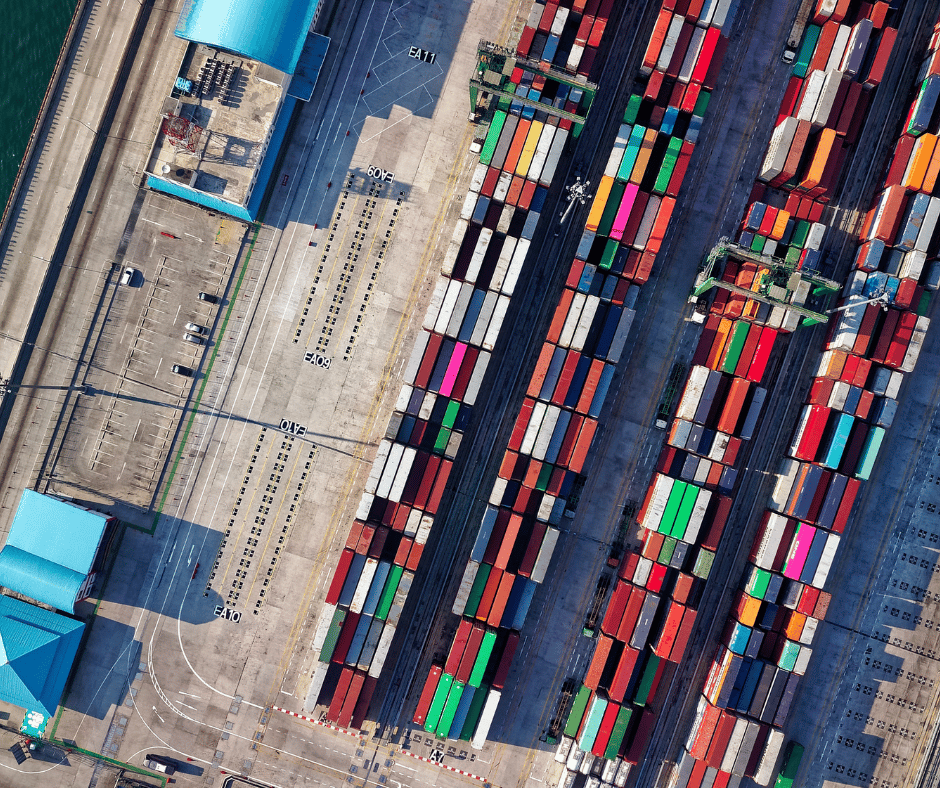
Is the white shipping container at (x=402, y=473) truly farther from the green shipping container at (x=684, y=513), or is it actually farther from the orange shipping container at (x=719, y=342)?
the orange shipping container at (x=719, y=342)

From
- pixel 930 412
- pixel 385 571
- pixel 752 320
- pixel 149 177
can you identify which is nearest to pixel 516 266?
pixel 752 320

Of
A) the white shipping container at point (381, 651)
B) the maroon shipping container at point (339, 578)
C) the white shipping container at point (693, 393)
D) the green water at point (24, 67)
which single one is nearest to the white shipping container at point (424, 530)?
the maroon shipping container at point (339, 578)

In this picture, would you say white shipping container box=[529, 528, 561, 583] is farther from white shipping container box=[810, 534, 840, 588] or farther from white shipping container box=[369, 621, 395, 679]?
white shipping container box=[810, 534, 840, 588]

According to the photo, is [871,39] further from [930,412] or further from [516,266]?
[516,266]

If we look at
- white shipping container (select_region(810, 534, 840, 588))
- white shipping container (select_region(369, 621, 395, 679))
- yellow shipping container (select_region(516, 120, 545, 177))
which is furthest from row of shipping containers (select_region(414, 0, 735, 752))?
white shipping container (select_region(810, 534, 840, 588))

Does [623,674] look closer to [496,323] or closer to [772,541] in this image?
[772,541]

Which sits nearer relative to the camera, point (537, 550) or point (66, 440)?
point (537, 550)

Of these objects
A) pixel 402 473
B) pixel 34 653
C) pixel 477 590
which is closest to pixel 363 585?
pixel 477 590
